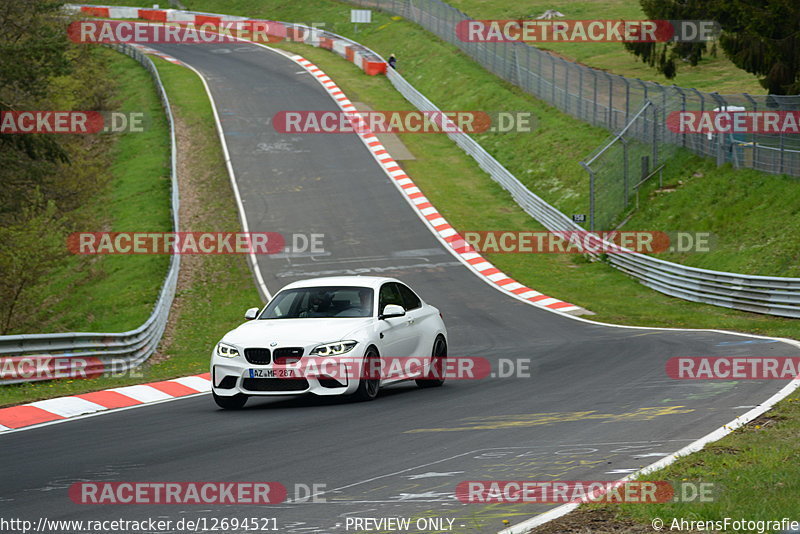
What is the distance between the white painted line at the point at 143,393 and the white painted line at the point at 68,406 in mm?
844

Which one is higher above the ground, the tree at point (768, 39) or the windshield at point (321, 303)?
the tree at point (768, 39)

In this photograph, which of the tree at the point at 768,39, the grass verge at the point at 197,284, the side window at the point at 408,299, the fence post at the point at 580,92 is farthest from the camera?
the fence post at the point at 580,92

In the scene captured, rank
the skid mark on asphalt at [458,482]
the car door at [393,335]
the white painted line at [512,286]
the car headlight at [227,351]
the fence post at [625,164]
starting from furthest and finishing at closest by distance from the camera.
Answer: the fence post at [625,164] < the white painted line at [512,286] < the car door at [393,335] < the car headlight at [227,351] < the skid mark on asphalt at [458,482]

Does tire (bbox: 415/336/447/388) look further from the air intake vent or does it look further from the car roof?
the air intake vent

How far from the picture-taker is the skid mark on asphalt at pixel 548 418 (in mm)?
10445

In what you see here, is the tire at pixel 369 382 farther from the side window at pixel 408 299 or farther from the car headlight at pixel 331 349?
the side window at pixel 408 299

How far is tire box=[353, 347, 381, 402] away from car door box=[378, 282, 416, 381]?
0.80 feet

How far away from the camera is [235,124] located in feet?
164

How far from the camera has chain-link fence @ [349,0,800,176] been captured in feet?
98.3

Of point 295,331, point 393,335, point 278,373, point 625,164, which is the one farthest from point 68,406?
point 625,164

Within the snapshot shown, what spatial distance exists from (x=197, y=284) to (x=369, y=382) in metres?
18.2

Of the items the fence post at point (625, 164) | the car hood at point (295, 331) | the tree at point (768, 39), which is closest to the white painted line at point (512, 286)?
the fence post at point (625, 164)

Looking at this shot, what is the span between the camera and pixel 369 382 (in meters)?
12.8

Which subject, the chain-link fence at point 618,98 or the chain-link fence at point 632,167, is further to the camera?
the chain-link fence at point 632,167
